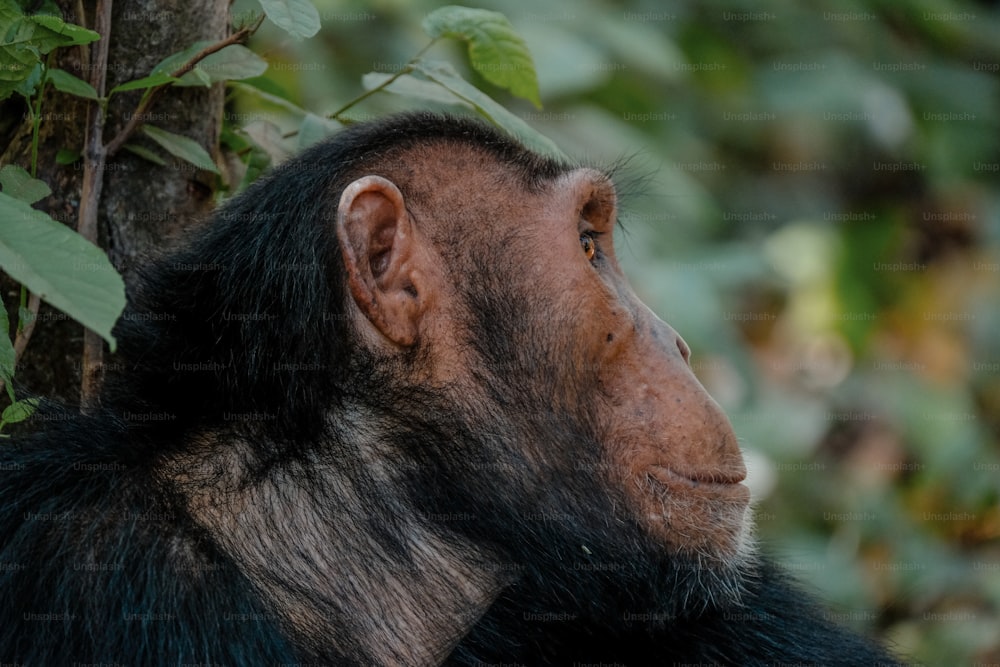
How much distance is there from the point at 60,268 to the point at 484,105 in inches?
52.4

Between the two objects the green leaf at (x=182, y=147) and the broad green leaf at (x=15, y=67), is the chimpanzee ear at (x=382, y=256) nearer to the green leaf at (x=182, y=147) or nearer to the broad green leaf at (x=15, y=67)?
the green leaf at (x=182, y=147)

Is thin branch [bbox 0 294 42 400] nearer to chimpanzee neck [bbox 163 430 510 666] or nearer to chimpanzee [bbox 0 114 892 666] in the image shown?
chimpanzee [bbox 0 114 892 666]

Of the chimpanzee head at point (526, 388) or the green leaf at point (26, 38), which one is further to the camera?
the chimpanzee head at point (526, 388)

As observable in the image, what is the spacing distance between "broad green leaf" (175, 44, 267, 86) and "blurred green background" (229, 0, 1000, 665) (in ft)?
5.88

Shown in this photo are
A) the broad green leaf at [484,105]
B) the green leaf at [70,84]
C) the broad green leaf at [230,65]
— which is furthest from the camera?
the broad green leaf at [484,105]

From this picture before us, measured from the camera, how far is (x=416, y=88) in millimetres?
3238

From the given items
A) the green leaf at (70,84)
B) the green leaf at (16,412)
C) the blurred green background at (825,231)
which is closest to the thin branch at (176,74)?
the green leaf at (70,84)

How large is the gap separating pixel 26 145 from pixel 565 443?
59.4 inches

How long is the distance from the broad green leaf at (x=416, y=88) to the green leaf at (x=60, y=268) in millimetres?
1293

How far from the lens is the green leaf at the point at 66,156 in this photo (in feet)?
9.78

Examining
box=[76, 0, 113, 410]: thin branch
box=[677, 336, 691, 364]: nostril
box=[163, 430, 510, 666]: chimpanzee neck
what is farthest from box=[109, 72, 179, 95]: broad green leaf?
box=[677, 336, 691, 364]: nostril

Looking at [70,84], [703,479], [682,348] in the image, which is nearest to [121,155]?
[70,84]

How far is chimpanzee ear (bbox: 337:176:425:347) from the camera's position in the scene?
8.74 ft

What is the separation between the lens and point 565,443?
282cm
